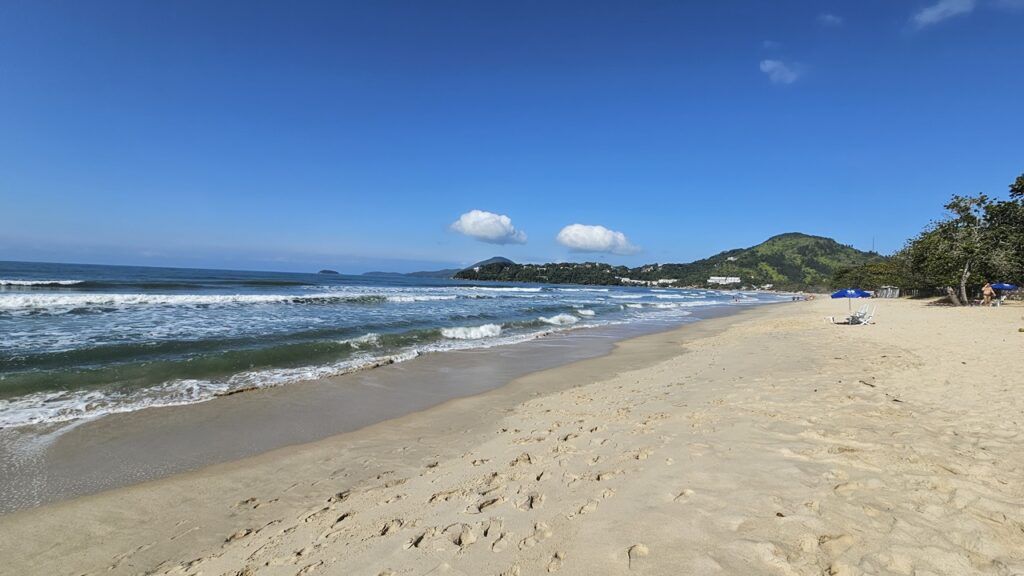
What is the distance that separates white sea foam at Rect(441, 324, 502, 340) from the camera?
1686cm

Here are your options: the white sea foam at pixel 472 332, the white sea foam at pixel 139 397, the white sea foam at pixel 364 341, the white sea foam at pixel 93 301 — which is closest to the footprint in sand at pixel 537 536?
the white sea foam at pixel 139 397

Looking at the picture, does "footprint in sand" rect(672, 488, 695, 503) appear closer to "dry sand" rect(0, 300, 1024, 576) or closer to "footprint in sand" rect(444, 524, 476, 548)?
"dry sand" rect(0, 300, 1024, 576)

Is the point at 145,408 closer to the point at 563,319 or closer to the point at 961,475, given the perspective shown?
the point at 961,475

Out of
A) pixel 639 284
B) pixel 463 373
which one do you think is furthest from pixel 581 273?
pixel 463 373

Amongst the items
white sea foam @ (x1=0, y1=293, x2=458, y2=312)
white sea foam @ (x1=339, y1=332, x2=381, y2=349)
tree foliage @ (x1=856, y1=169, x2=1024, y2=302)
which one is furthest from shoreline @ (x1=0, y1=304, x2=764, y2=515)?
tree foliage @ (x1=856, y1=169, x2=1024, y2=302)

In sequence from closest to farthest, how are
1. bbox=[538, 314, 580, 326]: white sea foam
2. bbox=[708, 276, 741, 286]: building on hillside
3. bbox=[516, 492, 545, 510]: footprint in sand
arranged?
bbox=[516, 492, 545, 510]: footprint in sand
bbox=[538, 314, 580, 326]: white sea foam
bbox=[708, 276, 741, 286]: building on hillside

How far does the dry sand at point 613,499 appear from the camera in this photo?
2.84 metres

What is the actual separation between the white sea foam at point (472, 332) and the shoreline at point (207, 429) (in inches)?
220

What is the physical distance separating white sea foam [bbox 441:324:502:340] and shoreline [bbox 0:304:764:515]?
558 centimetres

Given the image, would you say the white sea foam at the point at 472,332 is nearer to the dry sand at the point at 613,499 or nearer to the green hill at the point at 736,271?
the dry sand at the point at 613,499

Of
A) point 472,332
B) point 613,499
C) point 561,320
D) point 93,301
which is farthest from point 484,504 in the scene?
point 93,301

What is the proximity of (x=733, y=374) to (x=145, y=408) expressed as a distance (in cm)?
1095

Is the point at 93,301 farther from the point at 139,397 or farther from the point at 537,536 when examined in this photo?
the point at 537,536

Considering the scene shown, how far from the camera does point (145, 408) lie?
7.33m
